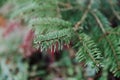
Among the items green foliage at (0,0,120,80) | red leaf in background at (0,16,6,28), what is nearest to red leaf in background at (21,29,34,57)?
green foliage at (0,0,120,80)

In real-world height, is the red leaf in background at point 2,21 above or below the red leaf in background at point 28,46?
below

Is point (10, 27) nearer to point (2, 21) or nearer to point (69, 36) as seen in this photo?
point (2, 21)

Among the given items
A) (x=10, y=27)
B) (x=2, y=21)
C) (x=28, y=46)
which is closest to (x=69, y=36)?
(x=28, y=46)

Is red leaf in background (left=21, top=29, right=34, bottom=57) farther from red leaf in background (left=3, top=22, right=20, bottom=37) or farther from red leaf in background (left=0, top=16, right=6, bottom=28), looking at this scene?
red leaf in background (left=0, top=16, right=6, bottom=28)

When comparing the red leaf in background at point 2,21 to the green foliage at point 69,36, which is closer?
the green foliage at point 69,36

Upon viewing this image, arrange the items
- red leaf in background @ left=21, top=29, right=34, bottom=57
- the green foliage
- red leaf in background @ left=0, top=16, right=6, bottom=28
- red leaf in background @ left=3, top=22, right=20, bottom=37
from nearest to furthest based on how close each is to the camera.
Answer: the green foliage
red leaf in background @ left=21, top=29, right=34, bottom=57
red leaf in background @ left=3, top=22, right=20, bottom=37
red leaf in background @ left=0, top=16, right=6, bottom=28

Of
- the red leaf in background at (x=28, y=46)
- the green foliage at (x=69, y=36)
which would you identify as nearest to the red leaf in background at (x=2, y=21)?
the green foliage at (x=69, y=36)

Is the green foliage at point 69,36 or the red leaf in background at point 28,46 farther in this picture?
the red leaf in background at point 28,46

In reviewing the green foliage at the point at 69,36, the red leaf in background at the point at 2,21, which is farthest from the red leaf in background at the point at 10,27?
the red leaf in background at the point at 2,21

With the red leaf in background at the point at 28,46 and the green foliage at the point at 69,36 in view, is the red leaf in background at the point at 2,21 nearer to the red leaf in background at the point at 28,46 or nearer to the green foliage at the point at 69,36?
the green foliage at the point at 69,36

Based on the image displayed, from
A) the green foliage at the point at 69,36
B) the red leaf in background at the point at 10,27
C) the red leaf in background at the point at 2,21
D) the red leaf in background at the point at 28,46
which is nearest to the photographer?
the green foliage at the point at 69,36

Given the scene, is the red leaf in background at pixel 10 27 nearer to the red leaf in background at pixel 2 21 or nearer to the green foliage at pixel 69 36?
the green foliage at pixel 69 36

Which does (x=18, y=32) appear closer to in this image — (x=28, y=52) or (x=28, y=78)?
(x=28, y=52)

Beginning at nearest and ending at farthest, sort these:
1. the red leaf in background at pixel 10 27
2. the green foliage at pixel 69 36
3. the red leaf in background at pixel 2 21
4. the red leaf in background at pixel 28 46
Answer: the green foliage at pixel 69 36, the red leaf in background at pixel 28 46, the red leaf in background at pixel 10 27, the red leaf in background at pixel 2 21
